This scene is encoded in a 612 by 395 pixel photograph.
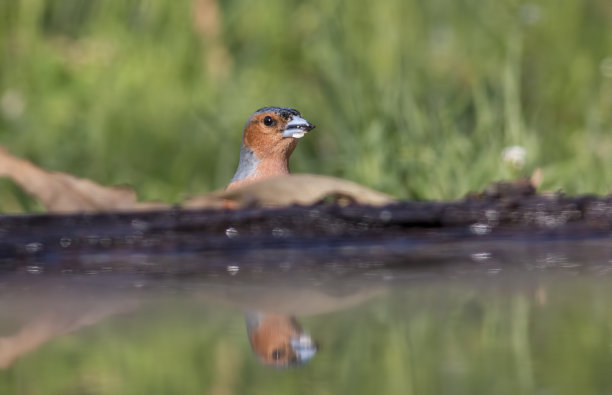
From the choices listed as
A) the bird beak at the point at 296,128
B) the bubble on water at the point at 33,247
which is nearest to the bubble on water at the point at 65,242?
the bubble on water at the point at 33,247

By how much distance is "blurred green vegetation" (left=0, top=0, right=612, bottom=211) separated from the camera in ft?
14.4

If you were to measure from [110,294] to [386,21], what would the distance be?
142 inches

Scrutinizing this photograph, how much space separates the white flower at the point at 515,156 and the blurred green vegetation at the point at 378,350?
6.64 feet

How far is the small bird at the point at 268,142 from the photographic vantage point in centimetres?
366

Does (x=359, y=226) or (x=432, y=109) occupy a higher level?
(x=432, y=109)

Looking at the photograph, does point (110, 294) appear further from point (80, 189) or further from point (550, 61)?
point (550, 61)

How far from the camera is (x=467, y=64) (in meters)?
5.82

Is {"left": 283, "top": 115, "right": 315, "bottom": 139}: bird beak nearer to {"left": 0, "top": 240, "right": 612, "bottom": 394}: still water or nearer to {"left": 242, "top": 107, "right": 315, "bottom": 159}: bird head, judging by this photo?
{"left": 242, "top": 107, "right": 315, "bottom": 159}: bird head

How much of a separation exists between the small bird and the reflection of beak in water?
1.66 m

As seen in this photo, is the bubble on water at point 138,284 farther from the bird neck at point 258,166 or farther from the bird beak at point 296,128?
the bird beak at point 296,128

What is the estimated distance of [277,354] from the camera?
1633 millimetres

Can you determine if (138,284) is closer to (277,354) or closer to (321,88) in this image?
(277,354)

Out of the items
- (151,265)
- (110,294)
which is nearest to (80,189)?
(151,265)

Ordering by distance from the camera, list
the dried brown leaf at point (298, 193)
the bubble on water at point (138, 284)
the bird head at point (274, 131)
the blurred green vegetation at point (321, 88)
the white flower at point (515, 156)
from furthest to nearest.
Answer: the blurred green vegetation at point (321, 88), the white flower at point (515, 156), the bird head at point (274, 131), the dried brown leaf at point (298, 193), the bubble on water at point (138, 284)
